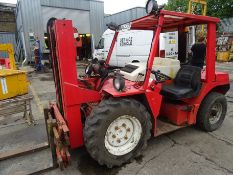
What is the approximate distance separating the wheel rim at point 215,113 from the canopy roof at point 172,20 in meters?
1.73

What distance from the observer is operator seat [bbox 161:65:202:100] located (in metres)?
3.90

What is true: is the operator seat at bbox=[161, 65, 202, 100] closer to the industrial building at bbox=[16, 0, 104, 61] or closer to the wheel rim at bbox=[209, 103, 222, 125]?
the wheel rim at bbox=[209, 103, 222, 125]

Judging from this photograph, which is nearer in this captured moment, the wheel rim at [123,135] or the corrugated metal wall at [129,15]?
the wheel rim at [123,135]

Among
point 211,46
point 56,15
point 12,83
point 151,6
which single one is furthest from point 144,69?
point 56,15

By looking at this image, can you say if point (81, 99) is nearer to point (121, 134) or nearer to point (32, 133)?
point (121, 134)

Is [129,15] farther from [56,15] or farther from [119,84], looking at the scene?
[119,84]

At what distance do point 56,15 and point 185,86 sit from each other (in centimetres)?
1540

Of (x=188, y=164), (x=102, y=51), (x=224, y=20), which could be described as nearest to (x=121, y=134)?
(x=188, y=164)

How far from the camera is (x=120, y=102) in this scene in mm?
3059

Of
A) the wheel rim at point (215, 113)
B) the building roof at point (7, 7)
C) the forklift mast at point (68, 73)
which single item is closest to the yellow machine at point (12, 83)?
the forklift mast at point (68, 73)

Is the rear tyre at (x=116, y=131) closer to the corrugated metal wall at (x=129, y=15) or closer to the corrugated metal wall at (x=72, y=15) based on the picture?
the corrugated metal wall at (x=129, y=15)

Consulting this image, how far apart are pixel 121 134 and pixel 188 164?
1138mm

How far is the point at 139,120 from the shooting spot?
10.6 ft

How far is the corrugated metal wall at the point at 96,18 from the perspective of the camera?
730 inches
